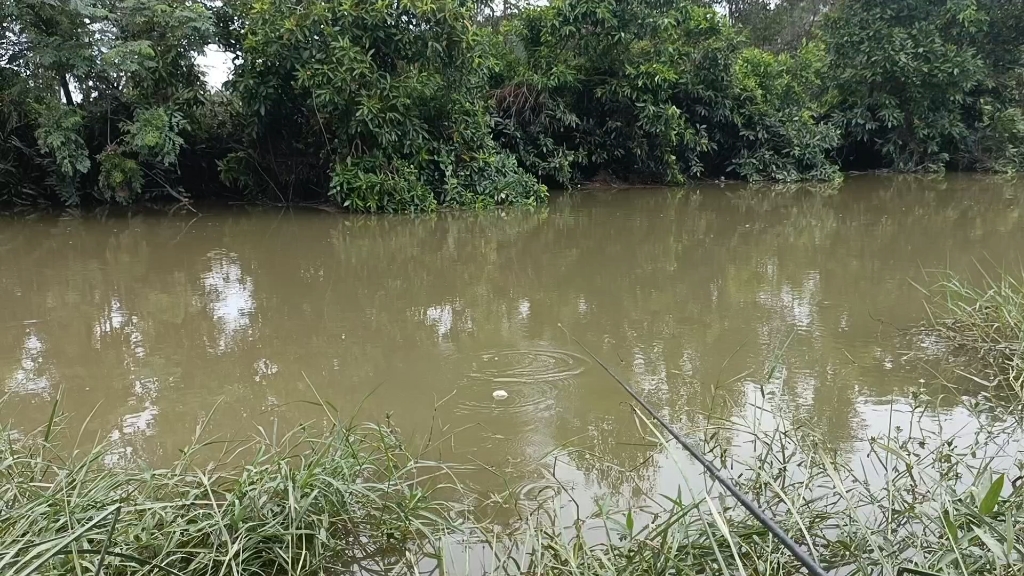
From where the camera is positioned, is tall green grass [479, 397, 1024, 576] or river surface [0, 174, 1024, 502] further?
river surface [0, 174, 1024, 502]

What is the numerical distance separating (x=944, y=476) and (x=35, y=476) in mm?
2339

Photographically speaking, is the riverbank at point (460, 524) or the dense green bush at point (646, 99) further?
the dense green bush at point (646, 99)

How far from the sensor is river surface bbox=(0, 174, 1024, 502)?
266 cm

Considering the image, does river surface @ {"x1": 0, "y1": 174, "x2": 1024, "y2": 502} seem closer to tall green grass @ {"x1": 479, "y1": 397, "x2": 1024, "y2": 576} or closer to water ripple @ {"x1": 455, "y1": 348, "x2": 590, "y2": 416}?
water ripple @ {"x1": 455, "y1": 348, "x2": 590, "y2": 416}

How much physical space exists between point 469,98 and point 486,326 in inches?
217

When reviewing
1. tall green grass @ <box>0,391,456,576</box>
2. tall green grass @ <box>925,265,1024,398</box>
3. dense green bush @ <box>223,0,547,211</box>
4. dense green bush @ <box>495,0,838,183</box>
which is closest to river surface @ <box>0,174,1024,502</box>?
tall green grass @ <box>925,265,1024,398</box>

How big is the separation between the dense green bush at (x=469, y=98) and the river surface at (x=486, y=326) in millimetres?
1403

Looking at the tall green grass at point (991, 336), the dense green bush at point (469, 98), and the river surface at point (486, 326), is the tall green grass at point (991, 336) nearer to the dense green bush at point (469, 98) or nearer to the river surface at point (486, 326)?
the river surface at point (486, 326)

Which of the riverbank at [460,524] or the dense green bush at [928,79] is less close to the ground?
the dense green bush at [928,79]

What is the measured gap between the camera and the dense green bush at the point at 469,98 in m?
7.64

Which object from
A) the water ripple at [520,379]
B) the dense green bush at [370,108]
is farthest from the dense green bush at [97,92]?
the water ripple at [520,379]

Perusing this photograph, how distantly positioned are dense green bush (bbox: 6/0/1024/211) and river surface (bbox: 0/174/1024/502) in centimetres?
140

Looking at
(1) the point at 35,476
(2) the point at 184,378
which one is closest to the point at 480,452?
(1) the point at 35,476

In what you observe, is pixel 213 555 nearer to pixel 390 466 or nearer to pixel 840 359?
pixel 390 466
